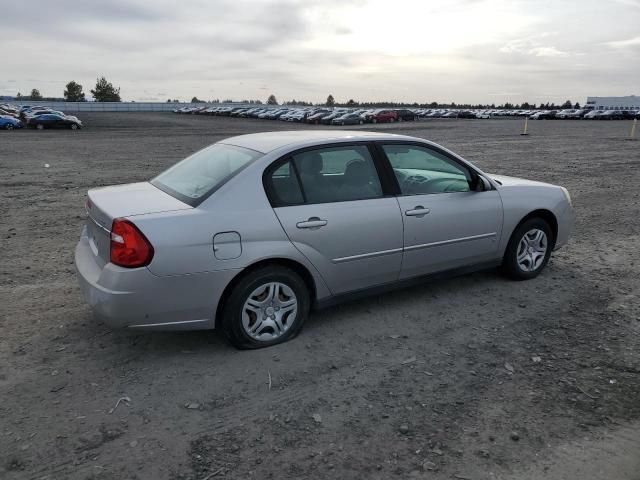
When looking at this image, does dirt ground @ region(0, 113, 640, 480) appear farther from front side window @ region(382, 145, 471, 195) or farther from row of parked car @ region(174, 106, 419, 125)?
row of parked car @ region(174, 106, 419, 125)

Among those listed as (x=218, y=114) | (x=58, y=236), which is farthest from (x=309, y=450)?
(x=218, y=114)

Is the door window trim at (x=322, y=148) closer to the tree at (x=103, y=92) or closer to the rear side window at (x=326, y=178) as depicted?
the rear side window at (x=326, y=178)

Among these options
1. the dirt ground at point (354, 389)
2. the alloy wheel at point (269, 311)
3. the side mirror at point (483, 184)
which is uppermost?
the side mirror at point (483, 184)

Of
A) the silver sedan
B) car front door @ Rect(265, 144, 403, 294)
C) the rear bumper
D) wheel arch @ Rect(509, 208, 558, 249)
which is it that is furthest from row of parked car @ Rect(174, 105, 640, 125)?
the rear bumper

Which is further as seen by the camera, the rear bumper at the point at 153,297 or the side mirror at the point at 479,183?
the side mirror at the point at 479,183

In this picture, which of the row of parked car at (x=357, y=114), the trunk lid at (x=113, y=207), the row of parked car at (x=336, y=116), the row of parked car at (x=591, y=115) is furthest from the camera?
the row of parked car at (x=591, y=115)

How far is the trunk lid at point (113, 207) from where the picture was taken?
12.5 feet

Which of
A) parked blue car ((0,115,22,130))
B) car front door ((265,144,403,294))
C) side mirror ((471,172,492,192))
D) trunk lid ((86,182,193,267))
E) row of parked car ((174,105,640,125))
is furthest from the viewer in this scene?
row of parked car ((174,105,640,125))

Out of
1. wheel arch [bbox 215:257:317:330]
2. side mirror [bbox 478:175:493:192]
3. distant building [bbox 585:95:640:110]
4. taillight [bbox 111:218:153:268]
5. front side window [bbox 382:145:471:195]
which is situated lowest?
wheel arch [bbox 215:257:317:330]

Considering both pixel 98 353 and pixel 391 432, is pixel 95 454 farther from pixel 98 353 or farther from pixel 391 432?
pixel 391 432

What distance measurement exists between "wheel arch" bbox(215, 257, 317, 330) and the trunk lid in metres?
0.64

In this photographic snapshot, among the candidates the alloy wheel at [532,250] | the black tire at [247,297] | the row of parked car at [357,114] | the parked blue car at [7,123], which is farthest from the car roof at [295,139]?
the row of parked car at [357,114]

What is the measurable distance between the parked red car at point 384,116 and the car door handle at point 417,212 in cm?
5280

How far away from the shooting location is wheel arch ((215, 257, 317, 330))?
12.8 feet
